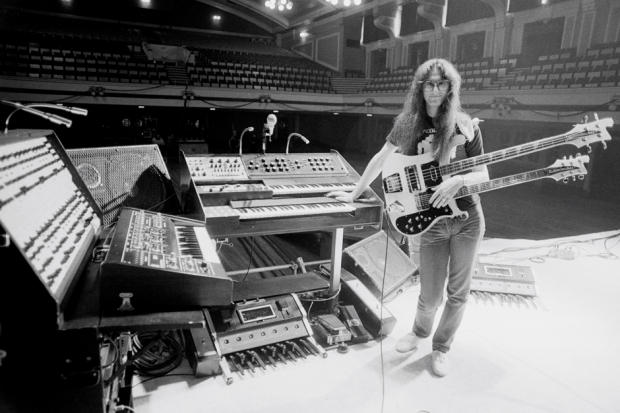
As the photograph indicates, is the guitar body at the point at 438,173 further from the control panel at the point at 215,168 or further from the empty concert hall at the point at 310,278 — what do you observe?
the control panel at the point at 215,168

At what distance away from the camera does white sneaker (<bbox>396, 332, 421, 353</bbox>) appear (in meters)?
2.46

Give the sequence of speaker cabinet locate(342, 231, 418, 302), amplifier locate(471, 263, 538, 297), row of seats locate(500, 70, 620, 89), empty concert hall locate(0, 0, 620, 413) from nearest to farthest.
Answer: empty concert hall locate(0, 0, 620, 413) < speaker cabinet locate(342, 231, 418, 302) < amplifier locate(471, 263, 538, 297) < row of seats locate(500, 70, 620, 89)

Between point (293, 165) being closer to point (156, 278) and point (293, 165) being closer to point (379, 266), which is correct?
point (379, 266)

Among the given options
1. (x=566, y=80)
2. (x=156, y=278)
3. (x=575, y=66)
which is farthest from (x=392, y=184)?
(x=575, y=66)

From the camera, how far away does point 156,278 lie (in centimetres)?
125

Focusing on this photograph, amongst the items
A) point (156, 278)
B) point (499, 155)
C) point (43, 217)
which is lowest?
point (156, 278)

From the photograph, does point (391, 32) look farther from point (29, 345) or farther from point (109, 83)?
point (29, 345)

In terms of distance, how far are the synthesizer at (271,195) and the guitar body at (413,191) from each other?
40cm

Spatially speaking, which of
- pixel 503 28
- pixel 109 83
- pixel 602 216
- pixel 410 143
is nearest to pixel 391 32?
pixel 503 28

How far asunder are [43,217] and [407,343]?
6.57 ft

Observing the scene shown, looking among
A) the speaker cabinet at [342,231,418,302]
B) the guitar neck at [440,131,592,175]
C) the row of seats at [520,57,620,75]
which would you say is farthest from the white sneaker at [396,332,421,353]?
the row of seats at [520,57,620,75]

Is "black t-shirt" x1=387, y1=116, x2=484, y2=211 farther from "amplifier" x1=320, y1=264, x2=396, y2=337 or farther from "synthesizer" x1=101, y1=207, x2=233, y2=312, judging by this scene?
"synthesizer" x1=101, y1=207, x2=233, y2=312

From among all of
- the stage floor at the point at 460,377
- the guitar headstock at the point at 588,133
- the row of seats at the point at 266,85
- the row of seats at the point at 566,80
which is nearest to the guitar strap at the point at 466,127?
the guitar headstock at the point at 588,133

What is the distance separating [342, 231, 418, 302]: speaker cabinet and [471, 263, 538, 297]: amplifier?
56 cm
